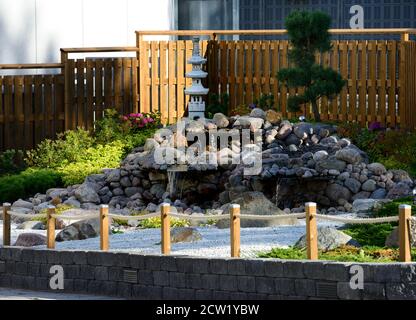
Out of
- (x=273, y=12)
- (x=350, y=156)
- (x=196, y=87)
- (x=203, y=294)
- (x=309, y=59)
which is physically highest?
(x=273, y=12)

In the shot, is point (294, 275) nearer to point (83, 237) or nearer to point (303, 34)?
point (83, 237)

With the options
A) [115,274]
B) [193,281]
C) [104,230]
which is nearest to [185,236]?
[104,230]

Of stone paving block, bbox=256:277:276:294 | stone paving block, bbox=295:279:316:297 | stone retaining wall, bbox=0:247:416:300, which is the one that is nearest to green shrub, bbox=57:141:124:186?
stone retaining wall, bbox=0:247:416:300

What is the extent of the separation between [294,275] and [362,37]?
17.7 m

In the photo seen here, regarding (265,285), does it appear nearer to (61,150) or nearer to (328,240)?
(328,240)

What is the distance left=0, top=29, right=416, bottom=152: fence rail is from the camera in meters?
25.1

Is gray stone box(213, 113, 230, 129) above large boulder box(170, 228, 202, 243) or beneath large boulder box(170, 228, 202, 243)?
above

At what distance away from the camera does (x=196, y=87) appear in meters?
25.2

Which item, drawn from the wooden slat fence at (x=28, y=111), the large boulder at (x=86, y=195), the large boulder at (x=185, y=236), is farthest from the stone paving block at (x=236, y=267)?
the wooden slat fence at (x=28, y=111)

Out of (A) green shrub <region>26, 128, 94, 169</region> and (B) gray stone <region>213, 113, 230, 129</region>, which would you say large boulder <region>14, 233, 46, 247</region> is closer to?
(B) gray stone <region>213, 113, 230, 129</region>

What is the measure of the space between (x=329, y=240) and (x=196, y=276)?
1.56 metres

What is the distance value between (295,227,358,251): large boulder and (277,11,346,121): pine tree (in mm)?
8231

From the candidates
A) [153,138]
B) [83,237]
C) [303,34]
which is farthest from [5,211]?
[303,34]

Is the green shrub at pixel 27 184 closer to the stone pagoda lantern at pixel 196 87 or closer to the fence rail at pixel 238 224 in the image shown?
the stone pagoda lantern at pixel 196 87
